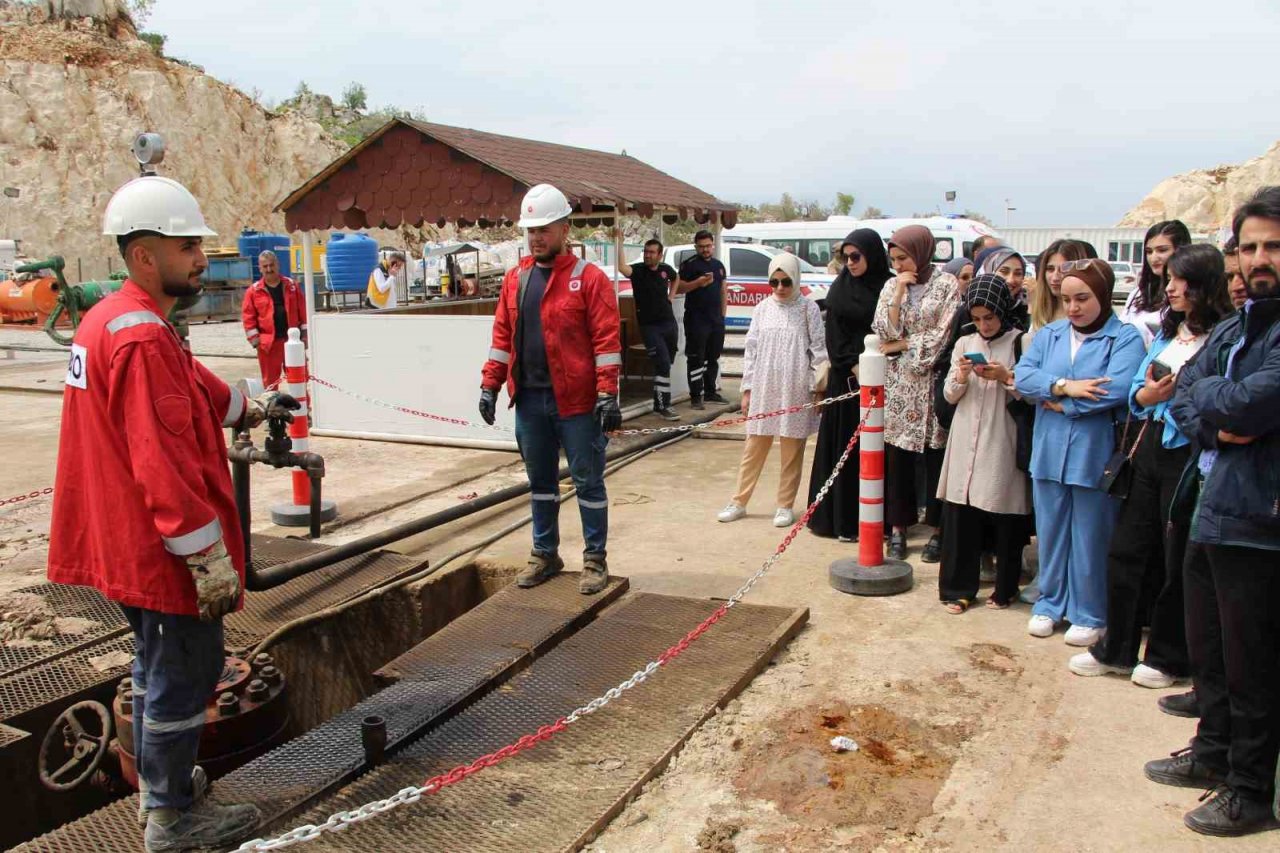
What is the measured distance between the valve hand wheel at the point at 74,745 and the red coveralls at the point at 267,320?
579cm

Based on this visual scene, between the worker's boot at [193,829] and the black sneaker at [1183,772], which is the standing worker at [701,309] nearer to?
the black sneaker at [1183,772]

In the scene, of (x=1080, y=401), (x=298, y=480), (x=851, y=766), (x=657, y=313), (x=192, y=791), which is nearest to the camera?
(x=192, y=791)

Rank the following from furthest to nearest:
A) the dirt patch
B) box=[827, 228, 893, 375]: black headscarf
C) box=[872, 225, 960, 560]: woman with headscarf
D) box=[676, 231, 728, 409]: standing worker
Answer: box=[676, 231, 728, 409]: standing worker → box=[827, 228, 893, 375]: black headscarf → box=[872, 225, 960, 560]: woman with headscarf → the dirt patch

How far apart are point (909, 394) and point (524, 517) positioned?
2.68 meters

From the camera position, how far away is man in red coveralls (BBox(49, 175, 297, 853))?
3.06 m

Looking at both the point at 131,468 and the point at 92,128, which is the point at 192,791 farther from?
the point at 92,128

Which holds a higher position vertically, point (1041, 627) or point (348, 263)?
point (348, 263)

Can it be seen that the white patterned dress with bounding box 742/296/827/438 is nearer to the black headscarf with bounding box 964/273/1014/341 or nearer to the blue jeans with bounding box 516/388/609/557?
the black headscarf with bounding box 964/273/1014/341

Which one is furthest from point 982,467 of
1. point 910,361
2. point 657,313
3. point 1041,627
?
point 657,313

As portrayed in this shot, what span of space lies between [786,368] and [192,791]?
176 inches

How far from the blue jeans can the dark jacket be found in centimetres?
285

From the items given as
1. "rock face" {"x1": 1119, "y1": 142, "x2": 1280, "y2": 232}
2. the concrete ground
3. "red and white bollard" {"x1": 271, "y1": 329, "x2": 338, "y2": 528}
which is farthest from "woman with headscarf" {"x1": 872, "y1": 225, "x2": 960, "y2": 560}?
"rock face" {"x1": 1119, "y1": 142, "x2": 1280, "y2": 232}

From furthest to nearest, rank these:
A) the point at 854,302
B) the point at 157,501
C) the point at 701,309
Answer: the point at 701,309, the point at 854,302, the point at 157,501

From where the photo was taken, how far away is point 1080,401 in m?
4.60
